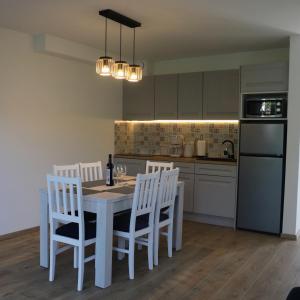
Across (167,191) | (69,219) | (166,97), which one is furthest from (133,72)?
(166,97)

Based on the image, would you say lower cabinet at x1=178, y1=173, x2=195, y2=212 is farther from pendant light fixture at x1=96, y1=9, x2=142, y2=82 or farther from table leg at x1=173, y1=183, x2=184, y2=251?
pendant light fixture at x1=96, y1=9, x2=142, y2=82

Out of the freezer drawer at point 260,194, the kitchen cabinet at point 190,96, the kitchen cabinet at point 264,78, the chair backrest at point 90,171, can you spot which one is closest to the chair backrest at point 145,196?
the chair backrest at point 90,171

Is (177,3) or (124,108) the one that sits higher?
(177,3)

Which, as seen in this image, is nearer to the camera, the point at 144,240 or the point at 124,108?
the point at 144,240

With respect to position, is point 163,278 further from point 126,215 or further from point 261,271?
point 261,271

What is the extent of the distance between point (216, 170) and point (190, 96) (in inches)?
48.0

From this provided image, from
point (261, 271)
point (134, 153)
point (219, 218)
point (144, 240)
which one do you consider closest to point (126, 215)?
point (144, 240)

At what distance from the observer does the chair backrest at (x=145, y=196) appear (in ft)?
10.4

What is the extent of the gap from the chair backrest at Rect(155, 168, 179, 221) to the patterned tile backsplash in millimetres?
2033

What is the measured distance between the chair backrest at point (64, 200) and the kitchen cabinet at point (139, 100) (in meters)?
2.89

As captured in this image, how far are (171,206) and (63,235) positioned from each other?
1172 mm

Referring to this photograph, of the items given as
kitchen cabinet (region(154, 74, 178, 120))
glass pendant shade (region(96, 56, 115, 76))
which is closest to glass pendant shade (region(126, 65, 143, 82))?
glass pendant shade (region(96, 56, 115, 76))

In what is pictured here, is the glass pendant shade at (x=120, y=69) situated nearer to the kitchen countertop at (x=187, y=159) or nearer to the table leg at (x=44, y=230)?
the table leg at (x=44, y=230)

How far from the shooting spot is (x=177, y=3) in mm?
3312
